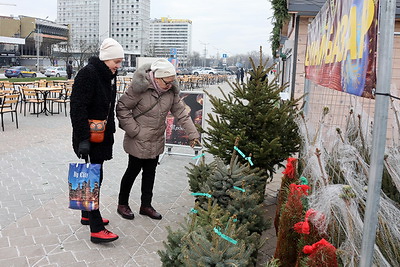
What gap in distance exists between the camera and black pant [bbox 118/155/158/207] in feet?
14.8

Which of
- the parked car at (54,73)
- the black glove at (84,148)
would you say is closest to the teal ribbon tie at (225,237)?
the black glove at (84,148)

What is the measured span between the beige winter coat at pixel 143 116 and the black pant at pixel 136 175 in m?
0.15

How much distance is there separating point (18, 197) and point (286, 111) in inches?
139

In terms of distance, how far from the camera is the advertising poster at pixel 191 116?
25.5 feet

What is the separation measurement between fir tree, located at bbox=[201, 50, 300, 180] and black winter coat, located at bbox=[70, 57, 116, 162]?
4.35 ft

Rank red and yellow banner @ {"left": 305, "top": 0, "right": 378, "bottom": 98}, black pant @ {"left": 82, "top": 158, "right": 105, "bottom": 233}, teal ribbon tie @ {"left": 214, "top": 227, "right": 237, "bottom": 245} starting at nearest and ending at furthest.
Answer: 1. red and yellow banner @ {"left": 305, "top": 0, "right": 378, "bottom": 98}
2. teal ribbon tie @ {"left": 214, "top": 227, "right": 237, "bottom": 245}
3. black pant @ {"left": 82, "top": 158, "right": 105, "bottom": 233}

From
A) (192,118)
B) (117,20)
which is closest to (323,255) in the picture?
(192,118)

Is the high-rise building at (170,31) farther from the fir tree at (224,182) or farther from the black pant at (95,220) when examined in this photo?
the fir tree at (224,182)

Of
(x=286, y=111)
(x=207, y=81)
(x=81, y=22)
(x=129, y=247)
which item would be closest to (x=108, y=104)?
(x=129, y=247)

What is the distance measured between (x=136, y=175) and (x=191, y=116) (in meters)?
3.30

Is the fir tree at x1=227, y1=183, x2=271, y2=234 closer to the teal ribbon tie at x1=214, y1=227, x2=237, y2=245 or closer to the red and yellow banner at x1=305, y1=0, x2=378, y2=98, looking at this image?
the teal ribbon tie at x1=214, y1=227, x2=237, y2=245

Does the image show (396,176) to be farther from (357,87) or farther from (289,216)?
(289,216)

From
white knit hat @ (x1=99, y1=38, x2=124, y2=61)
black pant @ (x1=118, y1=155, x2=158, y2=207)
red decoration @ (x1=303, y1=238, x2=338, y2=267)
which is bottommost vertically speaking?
black pant @ (x1=118, y1=155, x2=158, y2=207)

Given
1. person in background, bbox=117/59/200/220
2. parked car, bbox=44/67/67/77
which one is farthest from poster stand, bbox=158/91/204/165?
parked car, bbox=44/67/67/77
